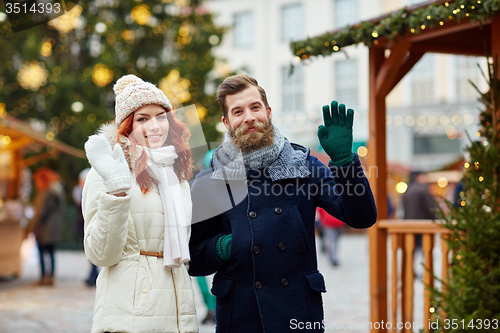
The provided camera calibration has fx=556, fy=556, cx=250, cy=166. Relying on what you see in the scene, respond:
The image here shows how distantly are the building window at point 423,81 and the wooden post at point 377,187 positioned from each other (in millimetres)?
22881

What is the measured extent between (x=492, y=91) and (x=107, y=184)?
263cm

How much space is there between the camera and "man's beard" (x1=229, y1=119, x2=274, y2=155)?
2.53m

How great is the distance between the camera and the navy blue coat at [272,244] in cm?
244

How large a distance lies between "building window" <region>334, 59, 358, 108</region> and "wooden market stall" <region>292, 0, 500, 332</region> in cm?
2380

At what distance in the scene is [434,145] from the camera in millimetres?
26656

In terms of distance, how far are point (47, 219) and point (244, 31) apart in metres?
23.9

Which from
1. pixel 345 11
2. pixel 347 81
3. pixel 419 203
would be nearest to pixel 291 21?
pixel 345 11

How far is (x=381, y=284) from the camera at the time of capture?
16.1 feet

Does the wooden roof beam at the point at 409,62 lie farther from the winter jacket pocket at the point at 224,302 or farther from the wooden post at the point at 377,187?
the winter jacket pocket at the point at 224,302

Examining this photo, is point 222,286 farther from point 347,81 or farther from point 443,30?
point 347,81

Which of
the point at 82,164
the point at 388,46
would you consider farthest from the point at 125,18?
the point at 388,46

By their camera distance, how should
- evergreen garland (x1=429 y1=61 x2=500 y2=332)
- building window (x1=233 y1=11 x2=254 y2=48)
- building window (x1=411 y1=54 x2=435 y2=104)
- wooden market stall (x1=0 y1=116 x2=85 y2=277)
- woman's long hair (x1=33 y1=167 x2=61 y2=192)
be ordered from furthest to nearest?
building window (x1=233 y1=11 x2=254 y2=48) < building window (x1=411 y1=54 x2=435 y2=104) < wooden market stall (x1=0 y1=116 x2=85 y2=277) < woman's long hair (x1=33 y1=167 x2=61 y2=192) < evergreen garland (x1=429 y1=61 x2=500 y2=332)

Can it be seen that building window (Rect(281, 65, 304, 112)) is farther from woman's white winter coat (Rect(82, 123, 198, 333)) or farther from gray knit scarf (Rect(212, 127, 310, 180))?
woman's white winter coat (Rect(82, 123, 198, 333))

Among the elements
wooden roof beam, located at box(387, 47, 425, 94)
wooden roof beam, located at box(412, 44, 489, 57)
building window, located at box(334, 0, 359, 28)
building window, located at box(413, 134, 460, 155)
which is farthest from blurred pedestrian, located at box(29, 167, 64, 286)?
building window, located at box(334, 0, 359, 28)
